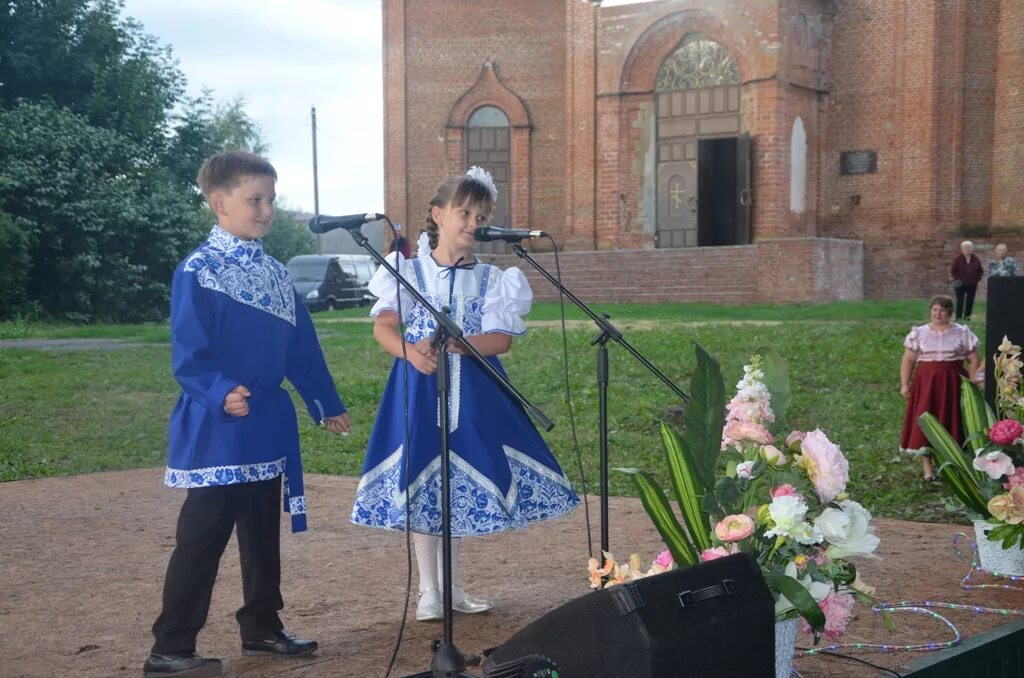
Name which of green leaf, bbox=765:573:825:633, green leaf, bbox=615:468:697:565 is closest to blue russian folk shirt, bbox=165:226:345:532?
green leaf, bbox=615:468:697:565

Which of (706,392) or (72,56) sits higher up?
(72,56)

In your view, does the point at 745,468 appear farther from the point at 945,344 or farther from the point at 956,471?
the point at 945,344

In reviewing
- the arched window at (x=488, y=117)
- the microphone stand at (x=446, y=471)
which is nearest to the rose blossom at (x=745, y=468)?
the microphone stand at (x=446, y=471)

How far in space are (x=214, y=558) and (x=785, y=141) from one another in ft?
72.2

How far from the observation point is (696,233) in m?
26.0

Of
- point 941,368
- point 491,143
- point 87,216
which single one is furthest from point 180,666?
point 491,143

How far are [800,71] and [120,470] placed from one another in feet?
61.3

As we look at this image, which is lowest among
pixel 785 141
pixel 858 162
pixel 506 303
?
pixel 506 303

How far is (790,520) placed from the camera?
3.51 metres

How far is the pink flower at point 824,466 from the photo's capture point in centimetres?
365

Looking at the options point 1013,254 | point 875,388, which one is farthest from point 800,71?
point 875,388

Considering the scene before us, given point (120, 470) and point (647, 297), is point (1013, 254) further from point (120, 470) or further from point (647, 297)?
point (120, 470)

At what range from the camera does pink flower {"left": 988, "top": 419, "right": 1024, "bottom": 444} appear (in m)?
5.83

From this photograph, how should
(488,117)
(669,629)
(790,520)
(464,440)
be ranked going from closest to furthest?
(669,629) < (790,520) < (464,440) < (488,117)
